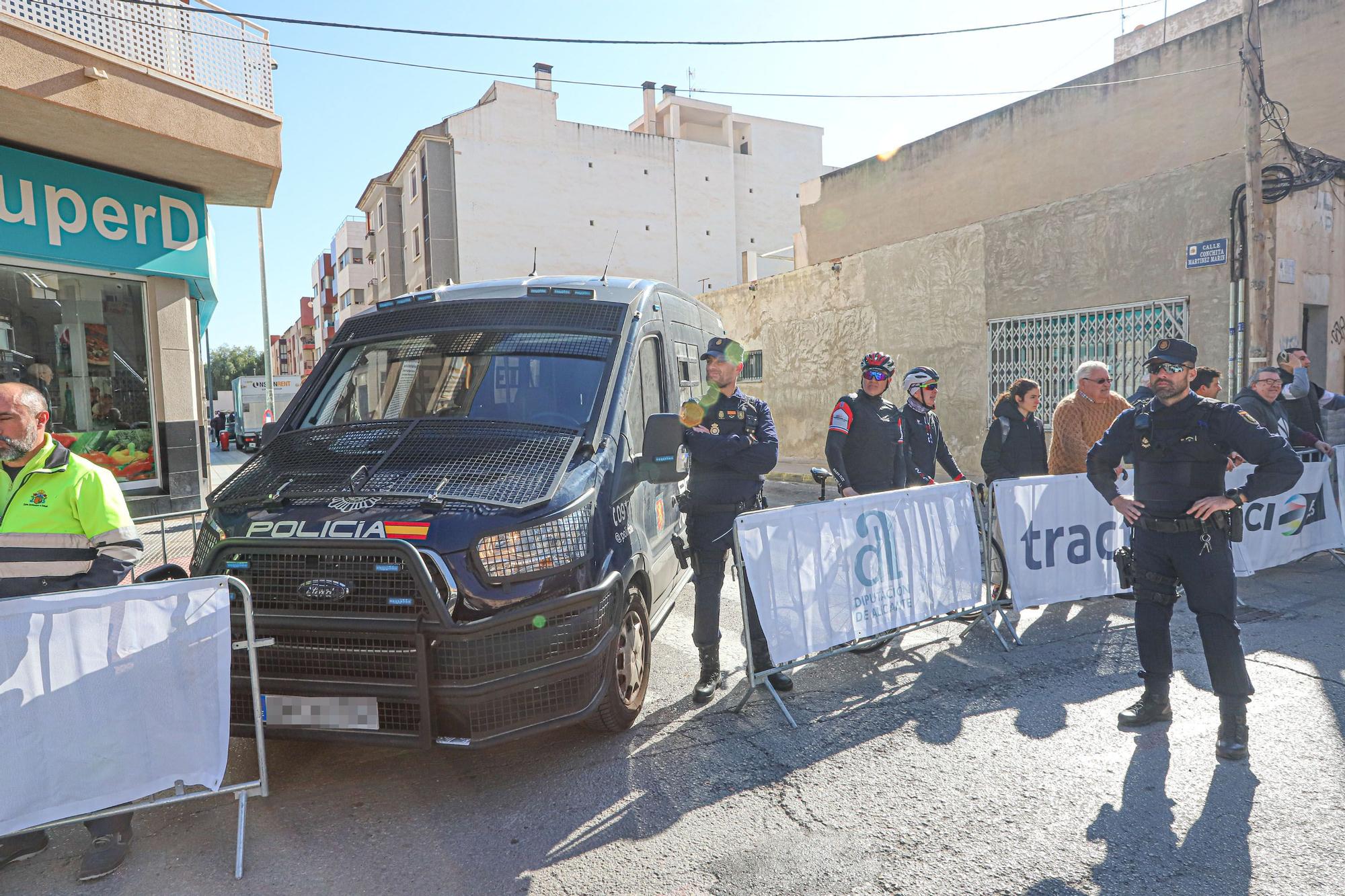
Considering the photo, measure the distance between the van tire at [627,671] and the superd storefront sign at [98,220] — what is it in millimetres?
8783

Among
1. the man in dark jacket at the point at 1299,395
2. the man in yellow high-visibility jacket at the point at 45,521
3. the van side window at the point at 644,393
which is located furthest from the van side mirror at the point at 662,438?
the man in dark jacket at the point at 1299,395

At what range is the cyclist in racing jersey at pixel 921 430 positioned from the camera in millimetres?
5980

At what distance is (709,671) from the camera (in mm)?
4590

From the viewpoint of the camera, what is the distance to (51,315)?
1013 centimetres

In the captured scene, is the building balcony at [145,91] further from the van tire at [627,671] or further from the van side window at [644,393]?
the van tire at [627,671]

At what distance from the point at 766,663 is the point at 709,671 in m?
0.32

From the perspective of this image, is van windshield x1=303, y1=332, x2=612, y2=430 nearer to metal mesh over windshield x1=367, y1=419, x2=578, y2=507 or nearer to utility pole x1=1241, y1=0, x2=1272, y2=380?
metal mesh over windshield x1=367, y1=419, x2=578, y2=507

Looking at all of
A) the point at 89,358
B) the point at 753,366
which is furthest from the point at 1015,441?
the point at 753,366

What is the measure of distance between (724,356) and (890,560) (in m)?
1.58

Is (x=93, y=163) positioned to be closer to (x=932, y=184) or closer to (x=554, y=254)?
(x=932, y=184)

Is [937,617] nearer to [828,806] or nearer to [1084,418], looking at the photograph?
[828,806]

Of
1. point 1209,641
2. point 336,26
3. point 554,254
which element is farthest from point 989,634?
point 554,254

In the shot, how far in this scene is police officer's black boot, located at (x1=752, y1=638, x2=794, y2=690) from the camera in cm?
444

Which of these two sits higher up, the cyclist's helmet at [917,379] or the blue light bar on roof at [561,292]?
the blue light bar on roof at [561,292]
